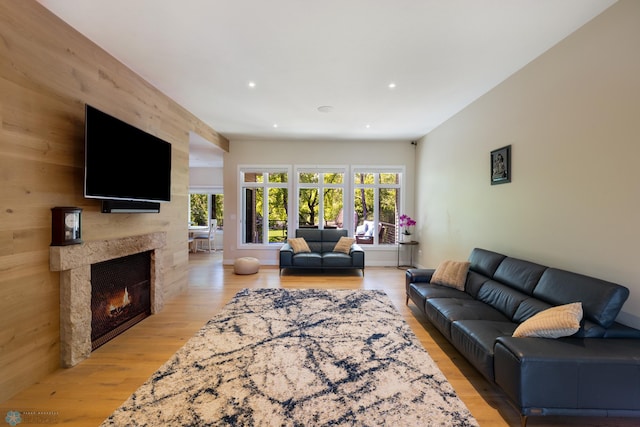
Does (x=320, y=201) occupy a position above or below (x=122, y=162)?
below

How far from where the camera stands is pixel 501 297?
106 inches

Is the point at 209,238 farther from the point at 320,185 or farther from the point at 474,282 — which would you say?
the point at 474,282

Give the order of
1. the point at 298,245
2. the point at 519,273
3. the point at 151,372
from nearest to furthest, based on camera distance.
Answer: the point at 151,372, the point at 519,273, the point at 298,245

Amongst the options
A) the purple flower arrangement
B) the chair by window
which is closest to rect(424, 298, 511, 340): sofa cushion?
the purple flower arrangement

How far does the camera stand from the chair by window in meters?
8.39

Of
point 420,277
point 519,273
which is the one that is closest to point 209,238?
point 420,277

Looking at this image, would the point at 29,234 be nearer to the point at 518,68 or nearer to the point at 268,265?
the point at 268,265

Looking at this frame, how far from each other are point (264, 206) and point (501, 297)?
524 cm

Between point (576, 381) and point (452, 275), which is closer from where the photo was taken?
point (576, 381)

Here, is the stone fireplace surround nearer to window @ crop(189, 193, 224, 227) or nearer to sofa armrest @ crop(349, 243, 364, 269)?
sofa armrest @ crop(349, 243, 364, 269)

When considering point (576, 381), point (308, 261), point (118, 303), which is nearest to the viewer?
point (576, 381)

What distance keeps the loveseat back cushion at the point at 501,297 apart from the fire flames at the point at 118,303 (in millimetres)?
4103

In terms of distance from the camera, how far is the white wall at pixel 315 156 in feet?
21.0

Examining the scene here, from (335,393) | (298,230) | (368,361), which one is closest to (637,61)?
(368,361)
